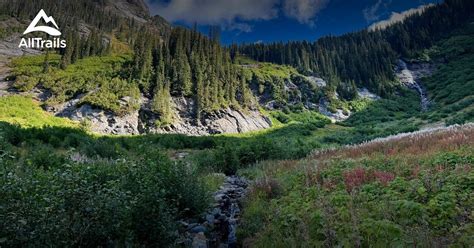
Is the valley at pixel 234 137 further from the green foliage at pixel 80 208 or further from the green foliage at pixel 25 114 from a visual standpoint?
the green foliage at pixel 25 114

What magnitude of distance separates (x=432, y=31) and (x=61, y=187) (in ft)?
575

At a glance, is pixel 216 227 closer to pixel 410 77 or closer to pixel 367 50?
pixel 410 77

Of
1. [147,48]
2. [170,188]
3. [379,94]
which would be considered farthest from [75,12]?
[170,188]

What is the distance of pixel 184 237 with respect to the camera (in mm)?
7469

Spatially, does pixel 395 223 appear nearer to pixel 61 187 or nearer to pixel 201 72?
pixel 61 187

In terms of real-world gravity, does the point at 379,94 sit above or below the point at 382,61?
below

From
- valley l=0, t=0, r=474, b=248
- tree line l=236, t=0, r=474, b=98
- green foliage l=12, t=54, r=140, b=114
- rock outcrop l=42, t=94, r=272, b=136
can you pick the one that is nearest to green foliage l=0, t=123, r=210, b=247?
valley l=0, t=0, r=474, b=248

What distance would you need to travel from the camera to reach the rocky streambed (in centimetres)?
757

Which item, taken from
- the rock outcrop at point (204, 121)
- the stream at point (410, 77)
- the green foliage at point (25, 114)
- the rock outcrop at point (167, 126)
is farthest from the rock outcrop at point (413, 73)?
the green foliage at point (25, 114)

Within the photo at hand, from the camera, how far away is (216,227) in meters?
8.98

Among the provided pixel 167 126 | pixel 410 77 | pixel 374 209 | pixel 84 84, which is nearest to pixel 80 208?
pixel 374 209

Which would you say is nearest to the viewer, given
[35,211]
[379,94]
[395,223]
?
[35,211]

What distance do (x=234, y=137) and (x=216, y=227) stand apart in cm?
4081

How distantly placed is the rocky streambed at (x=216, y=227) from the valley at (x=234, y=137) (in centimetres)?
6
